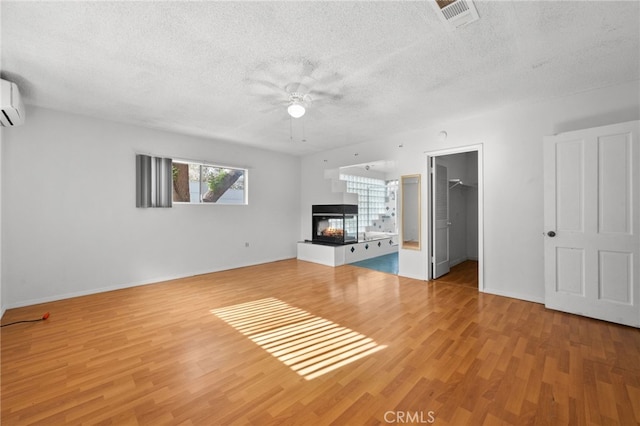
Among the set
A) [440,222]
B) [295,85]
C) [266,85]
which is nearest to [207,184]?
[266,85]

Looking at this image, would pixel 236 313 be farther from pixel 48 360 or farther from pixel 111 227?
pixel 111 227

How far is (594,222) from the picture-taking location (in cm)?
288

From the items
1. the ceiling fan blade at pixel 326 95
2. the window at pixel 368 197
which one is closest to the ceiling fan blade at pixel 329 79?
the ceiling fan blade at pixel 326 95

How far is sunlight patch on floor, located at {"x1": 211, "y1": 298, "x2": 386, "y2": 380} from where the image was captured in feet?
6.97

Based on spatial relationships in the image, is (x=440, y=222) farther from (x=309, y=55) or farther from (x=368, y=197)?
(x=309, y=55)

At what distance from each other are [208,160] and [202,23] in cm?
355

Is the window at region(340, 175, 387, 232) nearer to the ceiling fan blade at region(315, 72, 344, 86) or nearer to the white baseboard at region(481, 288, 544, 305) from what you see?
the white baseboard at region(481, 288, 544, 305)

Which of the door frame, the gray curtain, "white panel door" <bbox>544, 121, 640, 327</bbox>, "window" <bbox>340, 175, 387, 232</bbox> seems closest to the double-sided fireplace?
"window" <bbox>340, 175, 387, 232</bbox>

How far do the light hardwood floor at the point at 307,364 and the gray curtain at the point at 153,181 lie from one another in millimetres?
1689

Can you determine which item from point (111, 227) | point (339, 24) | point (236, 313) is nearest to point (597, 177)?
point (339, 24)

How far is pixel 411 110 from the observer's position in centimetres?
371

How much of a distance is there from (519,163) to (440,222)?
1.54 m

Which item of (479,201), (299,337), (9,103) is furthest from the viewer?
(479,201)

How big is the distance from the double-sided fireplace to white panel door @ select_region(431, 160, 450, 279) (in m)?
1.97
